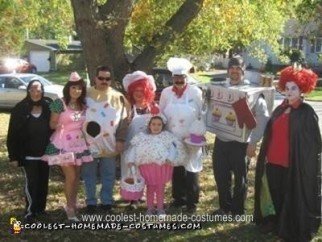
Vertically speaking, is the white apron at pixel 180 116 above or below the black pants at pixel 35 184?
above

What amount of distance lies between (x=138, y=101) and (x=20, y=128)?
4.66ft

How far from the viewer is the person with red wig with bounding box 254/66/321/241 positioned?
569 centimetres

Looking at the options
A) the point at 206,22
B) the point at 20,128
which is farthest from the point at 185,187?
the point at 206,22

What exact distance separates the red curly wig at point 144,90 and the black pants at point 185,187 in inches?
39.7

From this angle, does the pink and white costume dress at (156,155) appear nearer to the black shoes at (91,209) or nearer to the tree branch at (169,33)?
the black shoes at (91,209)

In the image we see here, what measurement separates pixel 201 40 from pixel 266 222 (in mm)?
7838

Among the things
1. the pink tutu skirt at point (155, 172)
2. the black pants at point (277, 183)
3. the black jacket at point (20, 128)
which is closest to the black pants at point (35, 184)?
the black jacket at point (20, 128)

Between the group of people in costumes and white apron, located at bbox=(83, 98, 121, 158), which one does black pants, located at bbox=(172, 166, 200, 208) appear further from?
white apron, located at bbox=(83, 98, 121, 158)

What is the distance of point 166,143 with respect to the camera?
20.6 feet

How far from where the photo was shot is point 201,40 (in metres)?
13.4

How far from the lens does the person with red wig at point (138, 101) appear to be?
6.48 metres

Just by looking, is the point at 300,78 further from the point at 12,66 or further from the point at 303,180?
the point at 12,66

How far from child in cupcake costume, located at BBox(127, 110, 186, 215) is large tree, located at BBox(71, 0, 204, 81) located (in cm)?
245

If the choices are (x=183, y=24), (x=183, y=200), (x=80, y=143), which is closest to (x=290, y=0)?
(x=183, y=24)
